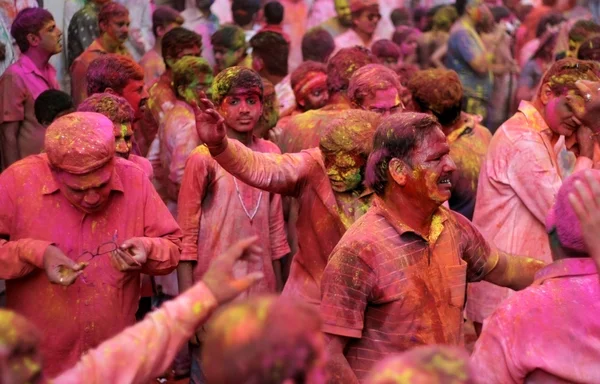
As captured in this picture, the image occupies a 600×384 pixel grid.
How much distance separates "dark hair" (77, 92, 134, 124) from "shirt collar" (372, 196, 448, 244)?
213 centimetres

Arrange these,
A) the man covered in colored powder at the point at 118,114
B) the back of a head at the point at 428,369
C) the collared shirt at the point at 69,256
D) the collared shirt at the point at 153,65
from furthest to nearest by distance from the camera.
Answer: the collared shirt at the point at 153,65
the man covered in colored powder at the point at 118,114
the collared shirt at the point at 69,256
the back of a head at the point at 428,369

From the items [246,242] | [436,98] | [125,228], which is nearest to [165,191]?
[436,98]

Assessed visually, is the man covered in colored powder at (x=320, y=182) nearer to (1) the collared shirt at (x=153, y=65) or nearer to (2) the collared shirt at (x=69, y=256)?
(2) the collared shirt at (x=69, y=256)

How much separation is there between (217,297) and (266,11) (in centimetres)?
918

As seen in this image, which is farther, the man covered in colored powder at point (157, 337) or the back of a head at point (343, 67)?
the back of a head at point (343, 67)

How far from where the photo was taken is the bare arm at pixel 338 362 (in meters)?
3.94

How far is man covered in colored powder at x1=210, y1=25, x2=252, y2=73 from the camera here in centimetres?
1020

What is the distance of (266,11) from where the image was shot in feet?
39.9

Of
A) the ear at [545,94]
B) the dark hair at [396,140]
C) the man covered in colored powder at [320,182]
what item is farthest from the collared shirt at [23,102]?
the dark hair at [396,140]

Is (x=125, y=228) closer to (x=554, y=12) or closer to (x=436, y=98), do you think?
(x=436, y=98)

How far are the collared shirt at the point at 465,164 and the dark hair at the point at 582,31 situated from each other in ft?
11.0

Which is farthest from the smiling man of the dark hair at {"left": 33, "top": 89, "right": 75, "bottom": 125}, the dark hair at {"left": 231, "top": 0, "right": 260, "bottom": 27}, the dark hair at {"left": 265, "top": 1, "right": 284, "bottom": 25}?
the dark hair at {"left": 231, "top": 0, "right": 260, "bottom": 27}

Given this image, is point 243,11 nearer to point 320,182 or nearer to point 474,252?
point 320,182

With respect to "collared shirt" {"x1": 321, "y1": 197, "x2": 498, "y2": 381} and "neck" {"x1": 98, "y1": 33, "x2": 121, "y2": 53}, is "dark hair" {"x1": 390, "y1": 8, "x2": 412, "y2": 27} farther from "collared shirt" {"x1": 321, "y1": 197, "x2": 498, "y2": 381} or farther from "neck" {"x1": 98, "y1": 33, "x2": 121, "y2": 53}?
"collared shirt" {"x1": 321, "y1": 197, "x2": 498, "y2": 381}
